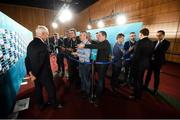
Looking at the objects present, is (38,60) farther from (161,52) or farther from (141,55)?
(161,52)

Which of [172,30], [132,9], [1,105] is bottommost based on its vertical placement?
[1,105]

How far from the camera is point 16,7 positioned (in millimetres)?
12070

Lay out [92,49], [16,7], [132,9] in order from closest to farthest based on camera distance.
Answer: [92,49]
[132,9]
[16,7]

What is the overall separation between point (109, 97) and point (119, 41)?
1478 mm

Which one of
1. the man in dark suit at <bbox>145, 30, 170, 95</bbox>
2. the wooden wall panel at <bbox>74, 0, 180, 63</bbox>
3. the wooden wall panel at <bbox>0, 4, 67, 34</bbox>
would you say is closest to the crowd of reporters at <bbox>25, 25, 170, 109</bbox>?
the man in dark suit at <bbox>145, 30, 170, 95</bbox>

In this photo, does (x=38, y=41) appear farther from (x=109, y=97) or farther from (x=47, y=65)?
(x=109, y=97)

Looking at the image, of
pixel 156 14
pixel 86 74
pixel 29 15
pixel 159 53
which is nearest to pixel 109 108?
pixel 86 74

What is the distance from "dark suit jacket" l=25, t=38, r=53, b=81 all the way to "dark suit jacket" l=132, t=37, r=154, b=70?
5.95ft

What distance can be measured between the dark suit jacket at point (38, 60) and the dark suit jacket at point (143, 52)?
1.82 m

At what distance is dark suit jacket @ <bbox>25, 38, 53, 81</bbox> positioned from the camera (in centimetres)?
200

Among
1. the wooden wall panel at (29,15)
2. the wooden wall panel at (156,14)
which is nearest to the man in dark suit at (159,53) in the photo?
the wooden wall panel at (156,14)

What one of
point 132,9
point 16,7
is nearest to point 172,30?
point 132,9

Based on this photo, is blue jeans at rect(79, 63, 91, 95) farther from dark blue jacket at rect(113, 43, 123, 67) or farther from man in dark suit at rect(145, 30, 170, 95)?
man in dark suit at rect(145, 30, 170, 95)

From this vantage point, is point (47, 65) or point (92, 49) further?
point (92, 49)
